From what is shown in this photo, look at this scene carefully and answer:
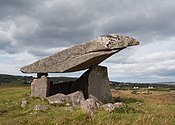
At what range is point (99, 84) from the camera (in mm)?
23922

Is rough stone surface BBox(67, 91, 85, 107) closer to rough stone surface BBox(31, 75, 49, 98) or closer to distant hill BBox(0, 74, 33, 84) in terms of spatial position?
rough stone surface BBox(31, 75, 49, 98)

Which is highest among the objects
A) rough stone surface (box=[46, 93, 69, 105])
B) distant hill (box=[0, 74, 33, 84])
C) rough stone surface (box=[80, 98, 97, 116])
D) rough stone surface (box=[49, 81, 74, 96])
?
distant hill (box=[0, 74, 33, 84])

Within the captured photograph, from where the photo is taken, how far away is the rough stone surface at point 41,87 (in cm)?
2347

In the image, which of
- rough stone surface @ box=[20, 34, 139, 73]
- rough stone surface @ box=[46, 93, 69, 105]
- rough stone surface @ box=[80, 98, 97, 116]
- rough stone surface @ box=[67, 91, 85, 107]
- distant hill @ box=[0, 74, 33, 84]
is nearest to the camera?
rough stone surface @ box=[80, 98, 97, 116]

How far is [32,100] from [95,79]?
4758 mm

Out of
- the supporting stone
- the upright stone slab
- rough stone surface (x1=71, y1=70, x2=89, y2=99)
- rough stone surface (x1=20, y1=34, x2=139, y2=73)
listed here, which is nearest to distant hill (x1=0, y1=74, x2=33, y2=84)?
rough stone surface (x1=71, y1=70, x2=89, y2=99)

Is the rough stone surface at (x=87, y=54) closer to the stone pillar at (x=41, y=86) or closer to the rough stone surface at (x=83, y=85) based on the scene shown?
the stone pillar at (x=41, y=86)

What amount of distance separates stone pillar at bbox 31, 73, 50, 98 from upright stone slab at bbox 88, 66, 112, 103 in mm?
3018

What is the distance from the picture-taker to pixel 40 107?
59.3ft

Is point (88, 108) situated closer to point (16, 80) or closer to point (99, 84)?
point (99, 84)

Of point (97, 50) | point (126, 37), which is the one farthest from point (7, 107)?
point (126, 37)

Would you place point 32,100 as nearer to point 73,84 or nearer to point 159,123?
point 73,84

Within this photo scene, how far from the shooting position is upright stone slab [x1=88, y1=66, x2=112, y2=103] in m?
23.5

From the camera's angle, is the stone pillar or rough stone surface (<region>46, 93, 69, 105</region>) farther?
the stone pillar
